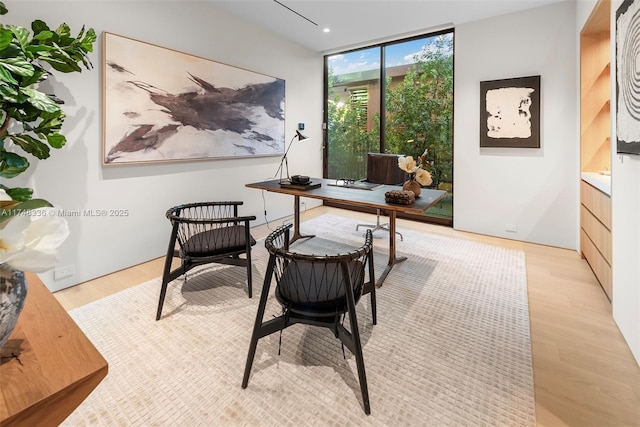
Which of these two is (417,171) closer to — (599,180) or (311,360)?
(599,180)

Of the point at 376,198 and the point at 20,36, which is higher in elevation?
the point at 20,36

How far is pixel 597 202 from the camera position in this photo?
9.00ft

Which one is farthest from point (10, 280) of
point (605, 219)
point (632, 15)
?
point (605, 219)

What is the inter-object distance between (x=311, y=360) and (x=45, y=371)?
4.47 feet

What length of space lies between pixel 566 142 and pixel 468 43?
5.45 ft

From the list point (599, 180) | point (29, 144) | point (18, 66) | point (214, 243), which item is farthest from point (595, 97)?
point (29, 144)

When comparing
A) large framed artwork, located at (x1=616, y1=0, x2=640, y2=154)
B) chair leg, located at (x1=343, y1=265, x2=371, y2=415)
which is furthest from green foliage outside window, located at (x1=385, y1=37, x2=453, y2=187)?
chair leg, located at (x1=343, y1=265, x2=371, y2=415)

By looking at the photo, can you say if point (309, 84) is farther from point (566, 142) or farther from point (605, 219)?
point (605, 219)

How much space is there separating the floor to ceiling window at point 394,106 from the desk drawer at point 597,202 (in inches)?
62.3

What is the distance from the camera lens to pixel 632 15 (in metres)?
1.77

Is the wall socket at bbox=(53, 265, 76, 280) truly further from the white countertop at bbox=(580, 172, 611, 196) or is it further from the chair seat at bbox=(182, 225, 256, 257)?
the white countertop at bbox=(580, 172, 611, 196)

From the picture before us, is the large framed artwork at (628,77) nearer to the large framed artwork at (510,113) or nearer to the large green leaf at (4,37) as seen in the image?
the large framed artwork at (510,113)

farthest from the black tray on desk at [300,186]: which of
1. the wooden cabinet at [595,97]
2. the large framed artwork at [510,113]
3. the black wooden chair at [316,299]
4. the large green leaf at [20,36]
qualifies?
the wooden cabinet at [595,97]

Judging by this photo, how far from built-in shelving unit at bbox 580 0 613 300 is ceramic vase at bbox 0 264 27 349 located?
3.61 m
